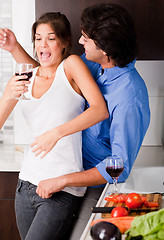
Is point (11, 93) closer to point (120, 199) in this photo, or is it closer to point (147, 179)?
point (120, 199)

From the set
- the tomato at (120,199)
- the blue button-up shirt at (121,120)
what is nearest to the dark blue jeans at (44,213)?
the blue button-up shirt at (121,120)

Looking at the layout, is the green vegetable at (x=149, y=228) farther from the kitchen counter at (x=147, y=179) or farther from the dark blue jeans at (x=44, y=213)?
the kitchen counter at (x=147, y=179)

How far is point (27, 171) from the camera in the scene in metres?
2.00

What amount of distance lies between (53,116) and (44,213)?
1.59 ft

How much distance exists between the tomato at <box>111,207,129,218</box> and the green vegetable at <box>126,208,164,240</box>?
0.24 m

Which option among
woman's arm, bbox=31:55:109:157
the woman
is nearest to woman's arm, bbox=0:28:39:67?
the woman

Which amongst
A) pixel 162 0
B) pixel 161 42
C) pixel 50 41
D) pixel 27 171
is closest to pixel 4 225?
pixel 27 171

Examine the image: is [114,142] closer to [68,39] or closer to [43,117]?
[43,117]

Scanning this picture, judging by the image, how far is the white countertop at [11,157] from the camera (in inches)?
104

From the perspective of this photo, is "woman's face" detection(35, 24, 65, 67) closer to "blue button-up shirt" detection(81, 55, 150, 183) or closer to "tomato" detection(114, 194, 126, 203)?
"blue button-up shirt" detection(81, 55, 150, 183)

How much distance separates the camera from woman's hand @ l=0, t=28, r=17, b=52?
7.42 feet

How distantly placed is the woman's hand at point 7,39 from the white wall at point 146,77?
72cm

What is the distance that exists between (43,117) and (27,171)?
0.97ft

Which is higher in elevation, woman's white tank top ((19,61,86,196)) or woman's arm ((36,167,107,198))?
woman's white tank top ((19,61,86,196))
